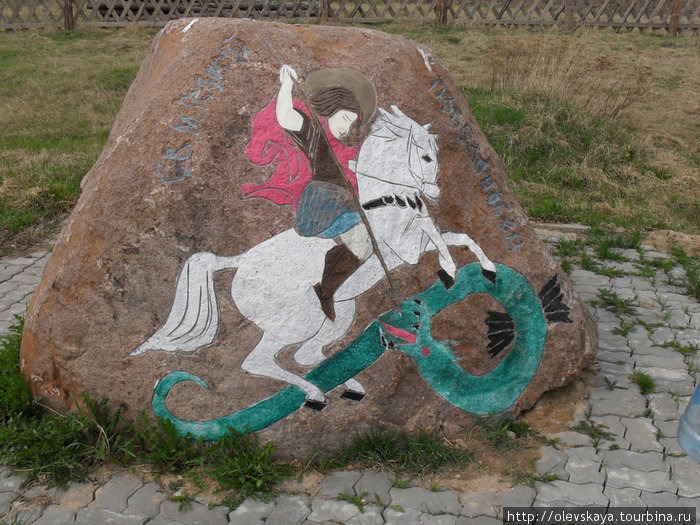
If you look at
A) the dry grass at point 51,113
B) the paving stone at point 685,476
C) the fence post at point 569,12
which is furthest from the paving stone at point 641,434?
the fence post at point 569,12

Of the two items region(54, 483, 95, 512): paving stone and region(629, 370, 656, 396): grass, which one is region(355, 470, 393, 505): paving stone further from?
region(629, 370, 656, 396): grass

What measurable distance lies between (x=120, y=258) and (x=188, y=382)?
1.94 feet

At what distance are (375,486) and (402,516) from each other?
7.7 inches

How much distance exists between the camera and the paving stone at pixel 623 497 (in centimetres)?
283

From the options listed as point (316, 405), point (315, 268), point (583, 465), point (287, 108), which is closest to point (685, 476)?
point (583, 465)

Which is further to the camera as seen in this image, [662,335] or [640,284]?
[640,284]

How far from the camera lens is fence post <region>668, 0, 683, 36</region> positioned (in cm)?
1291

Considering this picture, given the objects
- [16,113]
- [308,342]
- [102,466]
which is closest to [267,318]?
[308,342]

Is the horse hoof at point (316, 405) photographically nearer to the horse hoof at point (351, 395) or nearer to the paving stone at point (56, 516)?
the horse hoof at point (351, 395)

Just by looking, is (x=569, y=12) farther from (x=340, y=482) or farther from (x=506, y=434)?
(x=340, y=482)

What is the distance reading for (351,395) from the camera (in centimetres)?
304

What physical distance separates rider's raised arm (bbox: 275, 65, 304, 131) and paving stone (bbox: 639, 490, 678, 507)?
2.11 meters

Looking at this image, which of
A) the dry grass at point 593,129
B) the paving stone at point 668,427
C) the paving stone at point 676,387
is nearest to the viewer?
the paving stone at point 668,427

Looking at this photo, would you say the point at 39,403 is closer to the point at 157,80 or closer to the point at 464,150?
the point at 157,80
